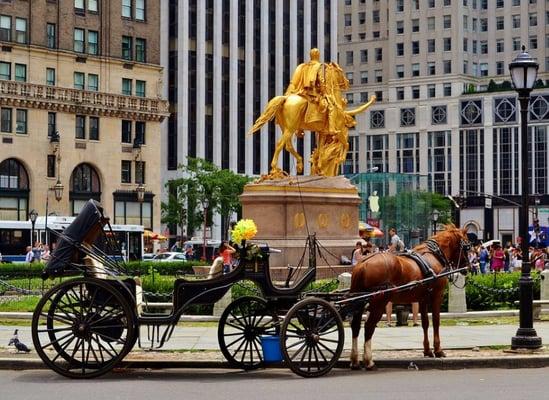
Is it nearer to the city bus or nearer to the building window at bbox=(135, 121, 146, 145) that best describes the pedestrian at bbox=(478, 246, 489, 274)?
the city bus

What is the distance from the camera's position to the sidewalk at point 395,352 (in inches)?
682

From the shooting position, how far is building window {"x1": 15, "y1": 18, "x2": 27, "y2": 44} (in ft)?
269

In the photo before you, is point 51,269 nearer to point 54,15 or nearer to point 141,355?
point 141,355

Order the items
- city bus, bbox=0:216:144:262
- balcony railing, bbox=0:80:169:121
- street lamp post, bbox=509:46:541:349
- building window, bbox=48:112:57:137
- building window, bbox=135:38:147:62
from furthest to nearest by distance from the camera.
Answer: building window, bbox=135:38:147:62
building window, bbox=48:112:57:137
balcony railing, bbox=0:80:169:121
city bus, bbox=0:216:144:262
street lamp post, bbox=509:46:541:349

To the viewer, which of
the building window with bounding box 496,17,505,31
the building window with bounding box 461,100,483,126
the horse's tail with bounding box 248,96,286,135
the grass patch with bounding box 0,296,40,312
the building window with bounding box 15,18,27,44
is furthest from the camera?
the building window with bounding box 496,17,505,31

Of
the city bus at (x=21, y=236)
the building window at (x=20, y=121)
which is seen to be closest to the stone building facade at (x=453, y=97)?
the building window at (x=20, y=121)

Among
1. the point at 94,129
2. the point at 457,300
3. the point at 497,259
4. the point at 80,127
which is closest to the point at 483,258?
the point at 497,259

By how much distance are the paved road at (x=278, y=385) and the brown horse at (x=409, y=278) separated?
703mm

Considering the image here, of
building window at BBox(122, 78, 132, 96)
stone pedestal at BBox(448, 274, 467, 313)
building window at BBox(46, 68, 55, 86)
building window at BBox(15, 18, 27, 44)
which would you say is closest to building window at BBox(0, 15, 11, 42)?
building window at BBox(15, 18, 27, 44)

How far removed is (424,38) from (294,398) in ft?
445

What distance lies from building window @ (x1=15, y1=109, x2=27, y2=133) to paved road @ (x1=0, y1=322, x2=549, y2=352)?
58980 mm

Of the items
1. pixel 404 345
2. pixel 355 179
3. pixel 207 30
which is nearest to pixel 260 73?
pixel 207 30

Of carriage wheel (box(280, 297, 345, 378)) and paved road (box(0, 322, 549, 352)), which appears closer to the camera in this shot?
carriage wheel (box(280, 297, 345, 378))

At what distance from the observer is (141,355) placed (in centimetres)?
1827
